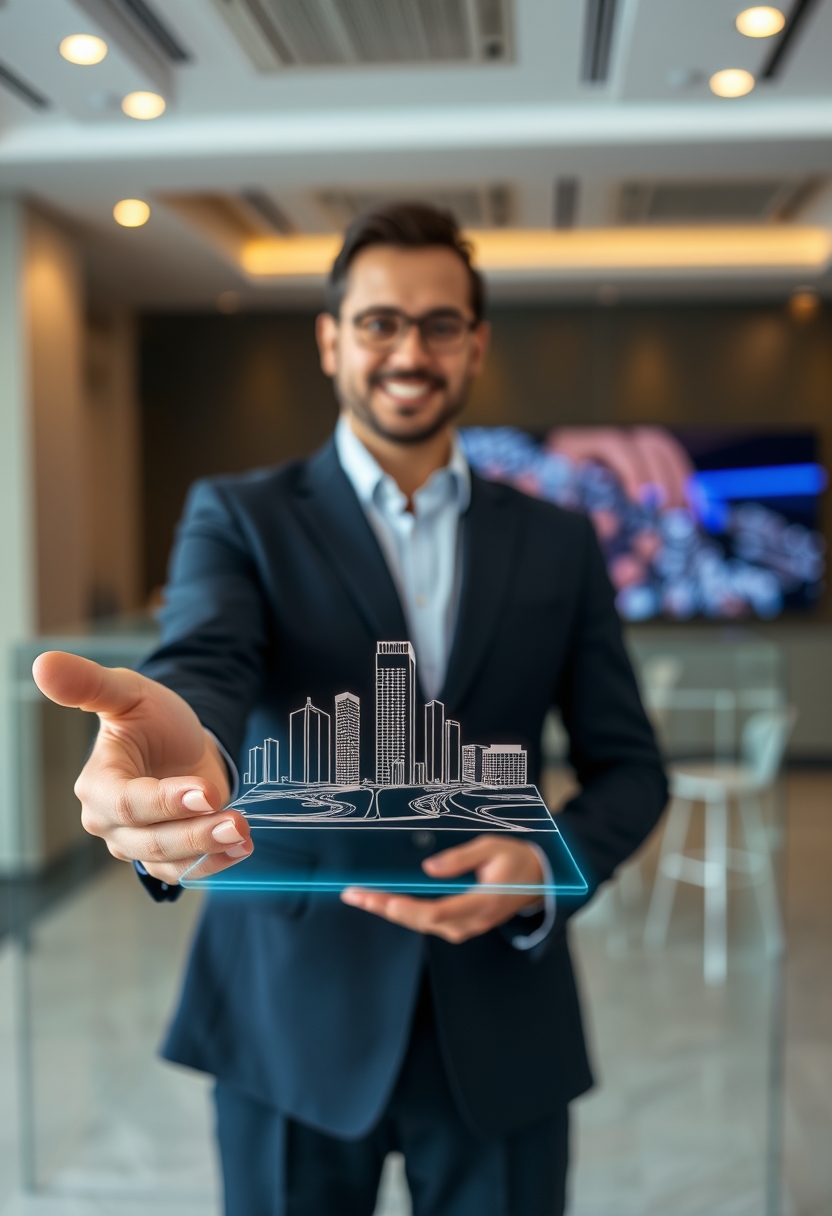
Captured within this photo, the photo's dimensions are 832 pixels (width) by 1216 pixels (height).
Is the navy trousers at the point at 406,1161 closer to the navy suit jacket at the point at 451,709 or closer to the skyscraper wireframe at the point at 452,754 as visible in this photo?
the navy suit jacket at the point at 451,709

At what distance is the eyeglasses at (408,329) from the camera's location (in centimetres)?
91

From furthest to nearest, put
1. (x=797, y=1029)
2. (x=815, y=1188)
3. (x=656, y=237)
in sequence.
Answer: (x=656, y=237) → (x=797, y=1029) → (x=815, y=1188)

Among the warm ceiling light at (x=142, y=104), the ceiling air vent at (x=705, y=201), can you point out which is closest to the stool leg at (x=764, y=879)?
the warm ceiling light at (x=142, y=104)

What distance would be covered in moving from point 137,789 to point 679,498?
545cm

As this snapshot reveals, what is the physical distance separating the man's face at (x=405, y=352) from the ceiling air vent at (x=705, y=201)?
3.47 m

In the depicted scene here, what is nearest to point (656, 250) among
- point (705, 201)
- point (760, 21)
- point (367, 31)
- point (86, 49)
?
point (705, 201)

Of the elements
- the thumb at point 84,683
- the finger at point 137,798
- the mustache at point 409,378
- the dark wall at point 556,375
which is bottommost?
the finger at point 137,798

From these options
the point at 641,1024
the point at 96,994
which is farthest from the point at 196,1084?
the point at 641,1024

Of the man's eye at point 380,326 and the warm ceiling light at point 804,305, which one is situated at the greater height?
the warm ceiling light at point 804,305

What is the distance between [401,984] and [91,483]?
4.96 meters

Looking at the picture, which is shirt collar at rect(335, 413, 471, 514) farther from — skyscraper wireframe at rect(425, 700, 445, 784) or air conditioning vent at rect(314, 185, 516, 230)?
air conditioning vent at rect(314, 185, 516, 230)

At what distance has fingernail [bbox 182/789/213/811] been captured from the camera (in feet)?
1.68

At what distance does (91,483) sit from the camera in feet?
18.2

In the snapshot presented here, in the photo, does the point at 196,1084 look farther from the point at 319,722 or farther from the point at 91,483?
the point at 91,483
